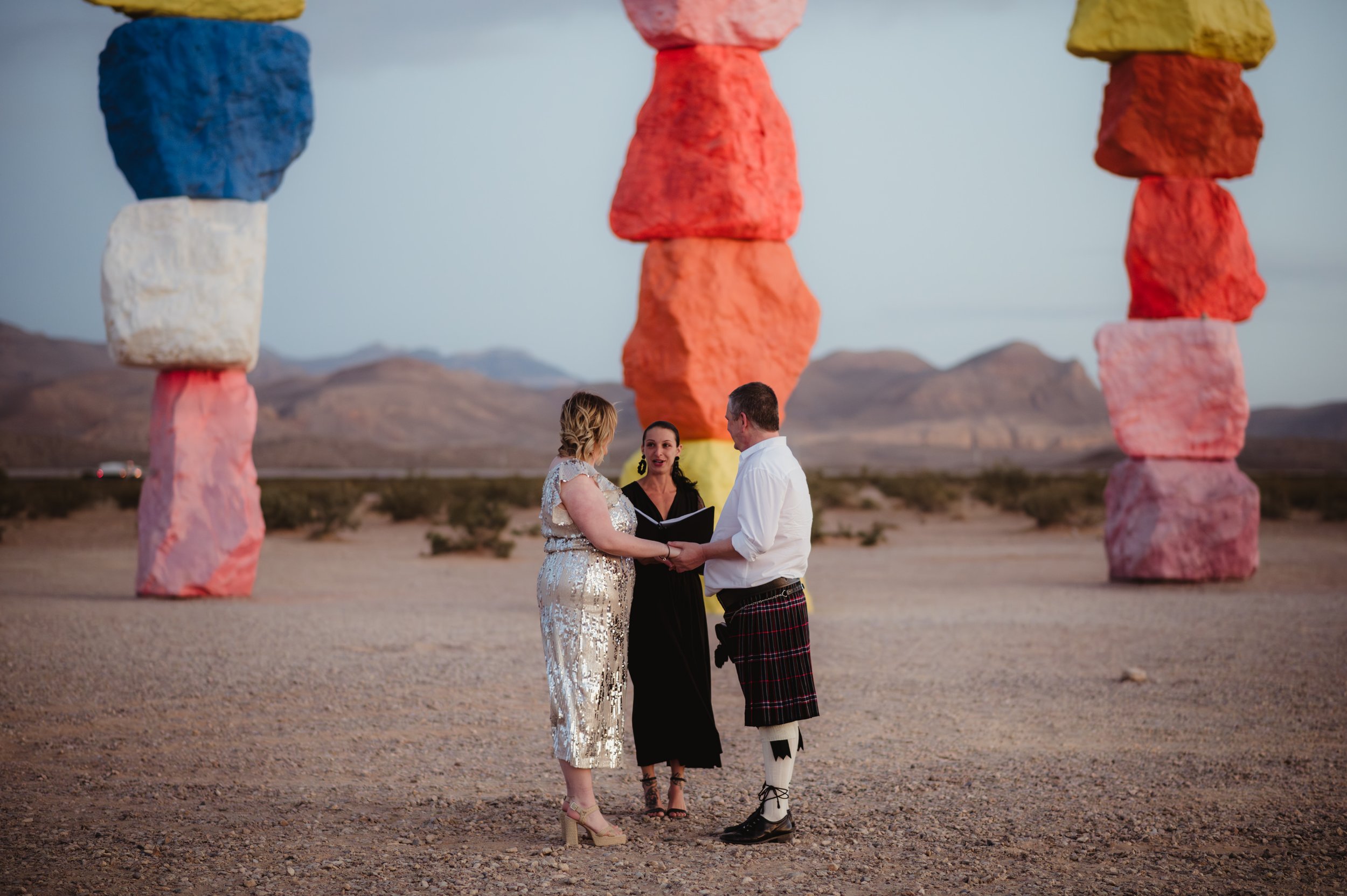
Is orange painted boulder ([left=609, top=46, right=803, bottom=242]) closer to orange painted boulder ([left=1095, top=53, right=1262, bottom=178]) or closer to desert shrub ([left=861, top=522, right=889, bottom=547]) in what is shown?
orange painted boulder ([left=1095, top=53, right=1262, bottom=178])

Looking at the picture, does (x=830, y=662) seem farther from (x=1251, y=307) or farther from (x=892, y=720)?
(x=1251, y=307)

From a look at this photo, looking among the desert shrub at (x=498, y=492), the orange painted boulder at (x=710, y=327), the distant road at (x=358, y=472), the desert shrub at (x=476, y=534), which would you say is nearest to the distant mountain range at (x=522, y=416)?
the distant road at (x=358, y=472)

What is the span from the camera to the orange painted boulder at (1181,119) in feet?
42.0

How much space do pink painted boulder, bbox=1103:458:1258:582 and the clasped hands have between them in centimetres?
972

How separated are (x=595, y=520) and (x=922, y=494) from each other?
24274mm

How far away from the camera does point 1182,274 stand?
1298cm

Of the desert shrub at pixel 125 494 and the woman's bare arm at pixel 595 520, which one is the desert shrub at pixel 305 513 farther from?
the woman's bare arm at pixel 595 520

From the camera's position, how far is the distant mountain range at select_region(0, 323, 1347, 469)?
6706 centimetres

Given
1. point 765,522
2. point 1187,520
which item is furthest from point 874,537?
point 765,522

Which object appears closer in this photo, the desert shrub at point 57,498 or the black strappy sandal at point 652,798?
→ the black strappy sandal at point 652,798

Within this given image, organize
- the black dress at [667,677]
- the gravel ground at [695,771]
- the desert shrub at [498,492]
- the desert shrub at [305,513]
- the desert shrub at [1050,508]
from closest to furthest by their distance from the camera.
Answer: the gravel ground at [695,771] < the black dress at [667,677] < the desert shrub at [305,513] < the desert shrub at [1050,508] < the desert shrub at [498,492]

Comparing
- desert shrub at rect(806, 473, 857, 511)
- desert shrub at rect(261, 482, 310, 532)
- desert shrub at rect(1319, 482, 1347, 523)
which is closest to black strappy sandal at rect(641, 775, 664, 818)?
desert shrub at rect(261, 482, 310, 532)

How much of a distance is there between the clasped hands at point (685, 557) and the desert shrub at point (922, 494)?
2373cm

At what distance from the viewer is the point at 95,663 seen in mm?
8406
